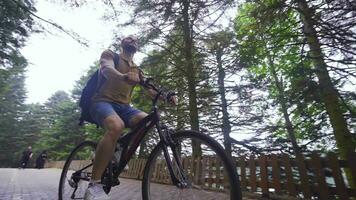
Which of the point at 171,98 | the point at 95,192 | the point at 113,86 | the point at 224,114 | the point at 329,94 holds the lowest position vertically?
the point at 95,192

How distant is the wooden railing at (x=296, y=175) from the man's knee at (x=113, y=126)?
123 centimetres

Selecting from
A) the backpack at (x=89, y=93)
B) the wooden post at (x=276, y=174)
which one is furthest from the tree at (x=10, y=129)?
the backpack at (x=89, y=93)

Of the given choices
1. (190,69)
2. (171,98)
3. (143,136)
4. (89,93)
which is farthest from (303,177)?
(190,69)

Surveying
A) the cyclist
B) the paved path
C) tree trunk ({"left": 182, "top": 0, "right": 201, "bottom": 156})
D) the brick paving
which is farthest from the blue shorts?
tree trunk ({"left": 182, "top": 0, "right": 201, "bottom": 156})

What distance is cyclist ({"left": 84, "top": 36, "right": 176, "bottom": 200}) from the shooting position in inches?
117

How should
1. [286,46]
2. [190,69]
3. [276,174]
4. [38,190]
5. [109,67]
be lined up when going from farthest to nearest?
[190,69], [286,46], [38,190], [276,174], [109,67]

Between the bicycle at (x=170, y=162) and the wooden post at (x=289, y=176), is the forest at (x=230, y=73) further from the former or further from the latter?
the bicycle at (x=170, y=162)

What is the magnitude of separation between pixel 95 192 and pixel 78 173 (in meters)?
1.38

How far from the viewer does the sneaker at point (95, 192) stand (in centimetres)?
289

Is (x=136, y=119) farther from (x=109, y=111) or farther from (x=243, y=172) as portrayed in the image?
Answer: (x=243, y=172)

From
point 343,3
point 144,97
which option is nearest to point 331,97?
point 343,3

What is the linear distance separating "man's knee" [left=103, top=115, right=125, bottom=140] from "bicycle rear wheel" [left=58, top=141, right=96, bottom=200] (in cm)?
101

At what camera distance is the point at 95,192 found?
2.93 m

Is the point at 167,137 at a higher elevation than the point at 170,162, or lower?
higher
